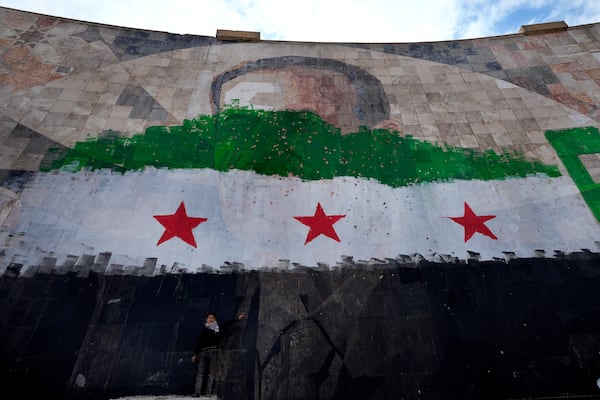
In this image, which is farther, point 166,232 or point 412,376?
point 166,232

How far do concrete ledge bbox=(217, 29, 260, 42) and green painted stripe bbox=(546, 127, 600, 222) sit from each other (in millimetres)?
18302

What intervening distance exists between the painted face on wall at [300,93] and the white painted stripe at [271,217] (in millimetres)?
4729

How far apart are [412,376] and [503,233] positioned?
750 centimetres

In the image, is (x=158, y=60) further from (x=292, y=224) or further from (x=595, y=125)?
(x=595, y=125)

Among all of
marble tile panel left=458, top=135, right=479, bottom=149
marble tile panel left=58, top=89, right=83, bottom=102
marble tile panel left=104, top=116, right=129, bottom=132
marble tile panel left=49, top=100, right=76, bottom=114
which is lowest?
marble tile panel left=458, top=135, right=479, bottom=149

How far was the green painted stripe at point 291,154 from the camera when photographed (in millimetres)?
15953

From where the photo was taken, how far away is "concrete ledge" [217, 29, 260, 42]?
21.7 m

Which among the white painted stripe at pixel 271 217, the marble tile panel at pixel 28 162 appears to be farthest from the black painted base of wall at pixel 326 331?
the marble tile panel at pixel 28 162

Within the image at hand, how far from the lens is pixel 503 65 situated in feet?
67.7

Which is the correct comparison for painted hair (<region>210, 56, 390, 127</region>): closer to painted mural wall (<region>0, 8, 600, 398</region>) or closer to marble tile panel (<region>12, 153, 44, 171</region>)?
painted mural wall (<region>0, 8, 600, 398</region>)

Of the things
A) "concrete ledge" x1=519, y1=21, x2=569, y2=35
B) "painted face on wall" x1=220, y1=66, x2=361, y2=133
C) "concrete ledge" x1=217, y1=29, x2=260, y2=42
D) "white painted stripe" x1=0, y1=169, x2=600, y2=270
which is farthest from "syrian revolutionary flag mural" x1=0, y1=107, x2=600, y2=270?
"concrete ledge" x1=519, y1=21, x2=569, y2=35

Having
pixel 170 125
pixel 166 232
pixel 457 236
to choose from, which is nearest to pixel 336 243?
pixel 457 236

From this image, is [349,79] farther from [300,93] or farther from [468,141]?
[468,141]

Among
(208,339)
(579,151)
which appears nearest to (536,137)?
(579,151)
